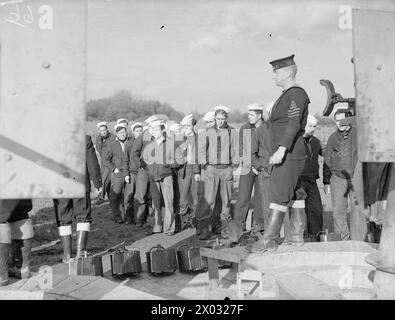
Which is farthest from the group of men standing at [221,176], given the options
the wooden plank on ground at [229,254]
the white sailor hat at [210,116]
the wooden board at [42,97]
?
the wooden board at [42,97]

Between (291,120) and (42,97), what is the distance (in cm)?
261

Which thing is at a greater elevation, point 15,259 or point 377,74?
point 377,74

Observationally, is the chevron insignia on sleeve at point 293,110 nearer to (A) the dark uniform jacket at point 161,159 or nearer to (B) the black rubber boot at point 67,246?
(B) the black rubber boot at point 67,246

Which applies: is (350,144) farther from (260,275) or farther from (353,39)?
(353,39)

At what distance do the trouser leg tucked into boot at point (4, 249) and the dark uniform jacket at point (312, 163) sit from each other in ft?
13.5

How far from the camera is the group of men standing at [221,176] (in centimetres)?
502

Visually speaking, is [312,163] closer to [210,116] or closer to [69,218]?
[210,116]

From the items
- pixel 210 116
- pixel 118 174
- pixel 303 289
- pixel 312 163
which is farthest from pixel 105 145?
pixel 303 289

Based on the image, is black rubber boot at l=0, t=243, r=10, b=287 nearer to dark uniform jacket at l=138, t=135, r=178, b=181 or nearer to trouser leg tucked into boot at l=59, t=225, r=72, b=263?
trouser leg tucked into boot at l=59, t=225, r=72, b=263

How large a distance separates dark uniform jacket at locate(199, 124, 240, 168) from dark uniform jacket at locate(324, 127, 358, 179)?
4.63ft

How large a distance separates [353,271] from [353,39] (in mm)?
2321

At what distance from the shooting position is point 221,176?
8266mm

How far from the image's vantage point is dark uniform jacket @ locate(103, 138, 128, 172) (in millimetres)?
9797
